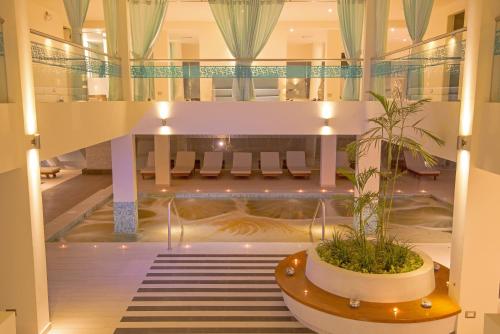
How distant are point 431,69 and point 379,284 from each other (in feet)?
11.0

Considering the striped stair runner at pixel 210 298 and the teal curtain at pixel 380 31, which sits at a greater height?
the teal curtain at pixel 380 31

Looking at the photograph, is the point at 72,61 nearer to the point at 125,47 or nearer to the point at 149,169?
the point at 125,47

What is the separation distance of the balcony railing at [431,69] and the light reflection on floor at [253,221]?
11.6 feet

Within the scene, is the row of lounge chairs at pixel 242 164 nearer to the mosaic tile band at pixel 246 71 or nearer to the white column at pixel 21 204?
the mosaic tile band at pixel 246 71

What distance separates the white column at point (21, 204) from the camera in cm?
526

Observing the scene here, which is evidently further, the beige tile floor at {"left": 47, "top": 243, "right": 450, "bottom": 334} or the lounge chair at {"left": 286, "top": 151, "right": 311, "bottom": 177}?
the lounge chair at {"left": 286, "top": 151, "right": 311, "bottom": 177}

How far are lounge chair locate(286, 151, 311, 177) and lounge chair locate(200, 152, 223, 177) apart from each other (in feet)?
9.11

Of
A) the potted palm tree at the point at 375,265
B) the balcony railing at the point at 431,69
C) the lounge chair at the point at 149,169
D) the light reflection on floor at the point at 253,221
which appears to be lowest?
the light reflection on floor at the point at 253,221

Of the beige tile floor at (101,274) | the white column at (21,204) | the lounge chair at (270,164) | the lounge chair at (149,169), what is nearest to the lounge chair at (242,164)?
the lounge chair at (270,164)

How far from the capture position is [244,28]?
10.0 meters

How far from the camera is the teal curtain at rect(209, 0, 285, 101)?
9992 mm

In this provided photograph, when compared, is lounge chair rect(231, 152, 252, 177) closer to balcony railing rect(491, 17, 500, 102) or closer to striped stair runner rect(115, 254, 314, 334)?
striped stair runner rect(115, 254, 314, 334)

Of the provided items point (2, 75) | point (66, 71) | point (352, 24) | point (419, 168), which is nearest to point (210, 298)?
point (66, 71)

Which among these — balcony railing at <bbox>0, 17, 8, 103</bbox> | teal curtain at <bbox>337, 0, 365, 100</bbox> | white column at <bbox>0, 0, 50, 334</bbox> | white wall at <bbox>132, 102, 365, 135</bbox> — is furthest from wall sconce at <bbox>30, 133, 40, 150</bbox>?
teal curtain at <bbox>337, 0, 365, 100</bbox>
